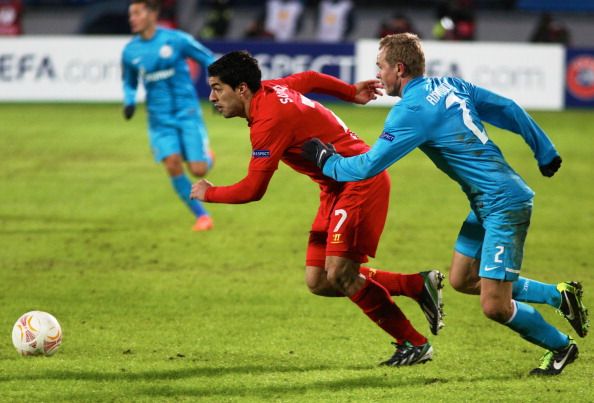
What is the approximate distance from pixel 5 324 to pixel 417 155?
37.3ft

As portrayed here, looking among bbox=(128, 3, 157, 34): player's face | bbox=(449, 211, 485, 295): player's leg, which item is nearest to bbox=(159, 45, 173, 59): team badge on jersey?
bbox=(128, 3, 157, 34): player's face

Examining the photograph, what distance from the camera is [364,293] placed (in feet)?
21.3

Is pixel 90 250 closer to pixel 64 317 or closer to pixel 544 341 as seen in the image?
pixel 64 317

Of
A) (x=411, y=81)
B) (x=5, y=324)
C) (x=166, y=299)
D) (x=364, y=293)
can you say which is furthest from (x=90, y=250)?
(x=411, y=81)

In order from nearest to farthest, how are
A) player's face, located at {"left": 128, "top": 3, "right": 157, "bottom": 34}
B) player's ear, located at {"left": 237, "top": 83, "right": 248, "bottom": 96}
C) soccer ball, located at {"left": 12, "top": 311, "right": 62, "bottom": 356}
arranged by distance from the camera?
player's ear, located at {"left": 237, "top": 83, "right": 248, "bottom": 96}, soccer ball, located at {"left": 12, "top": 311, "right": 62, "bottom": 356}, player's face, located at {"left": 128, "top": 3, "right": 157, "bottom": 34}

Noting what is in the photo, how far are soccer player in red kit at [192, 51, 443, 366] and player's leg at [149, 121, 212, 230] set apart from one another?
5096 millimetres

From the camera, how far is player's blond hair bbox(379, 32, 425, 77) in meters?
5.96

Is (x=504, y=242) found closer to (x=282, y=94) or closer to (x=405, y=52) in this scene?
(x=405, y=52)

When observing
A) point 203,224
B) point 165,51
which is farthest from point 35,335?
point 165,51

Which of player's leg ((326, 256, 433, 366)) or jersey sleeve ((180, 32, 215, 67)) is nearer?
player's leg ((326, 256, 433, 366))

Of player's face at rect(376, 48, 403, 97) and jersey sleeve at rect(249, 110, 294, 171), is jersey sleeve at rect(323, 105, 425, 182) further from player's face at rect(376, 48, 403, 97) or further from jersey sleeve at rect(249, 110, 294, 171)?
jersey sleeve at rect(249, 110, 294, 171)

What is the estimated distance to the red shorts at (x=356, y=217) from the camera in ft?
20.9

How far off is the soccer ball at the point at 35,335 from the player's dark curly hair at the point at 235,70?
189cm

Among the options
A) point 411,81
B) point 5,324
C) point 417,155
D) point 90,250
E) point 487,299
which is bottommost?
point 417,155
